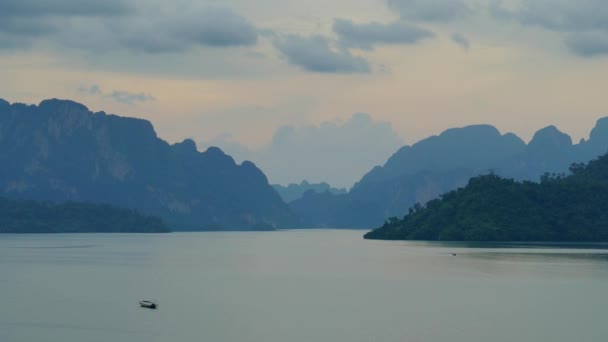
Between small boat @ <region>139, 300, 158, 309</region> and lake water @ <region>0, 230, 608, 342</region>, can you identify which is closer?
lake water @ <region>0, 230, 608, 342</region>

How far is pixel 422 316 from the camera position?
72.1 metres

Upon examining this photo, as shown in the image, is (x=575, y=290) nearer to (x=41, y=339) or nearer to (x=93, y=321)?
(x=93, y=321)

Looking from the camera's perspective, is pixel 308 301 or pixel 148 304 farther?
pixel 308 301

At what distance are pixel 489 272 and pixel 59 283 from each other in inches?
2091

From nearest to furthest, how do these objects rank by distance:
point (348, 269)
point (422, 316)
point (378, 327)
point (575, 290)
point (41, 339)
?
point (41, 339)
point (378, 327)
point (422, 316)
point (575, 290)
point (348, 269)

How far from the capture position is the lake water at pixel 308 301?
6391cm

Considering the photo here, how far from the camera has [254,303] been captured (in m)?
81.8

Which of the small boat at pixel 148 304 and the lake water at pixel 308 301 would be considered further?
the small boat at pixel 148 304

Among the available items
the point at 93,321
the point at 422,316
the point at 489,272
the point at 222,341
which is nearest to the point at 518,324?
the point at 422,316

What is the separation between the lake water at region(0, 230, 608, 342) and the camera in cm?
6391

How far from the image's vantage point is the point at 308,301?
83375 mm

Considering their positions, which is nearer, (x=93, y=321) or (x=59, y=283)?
(x=93, y=321)

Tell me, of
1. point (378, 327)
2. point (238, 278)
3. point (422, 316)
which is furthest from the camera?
point (238, 278)

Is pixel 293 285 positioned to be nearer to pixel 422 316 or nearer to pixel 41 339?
pixel 422 316
